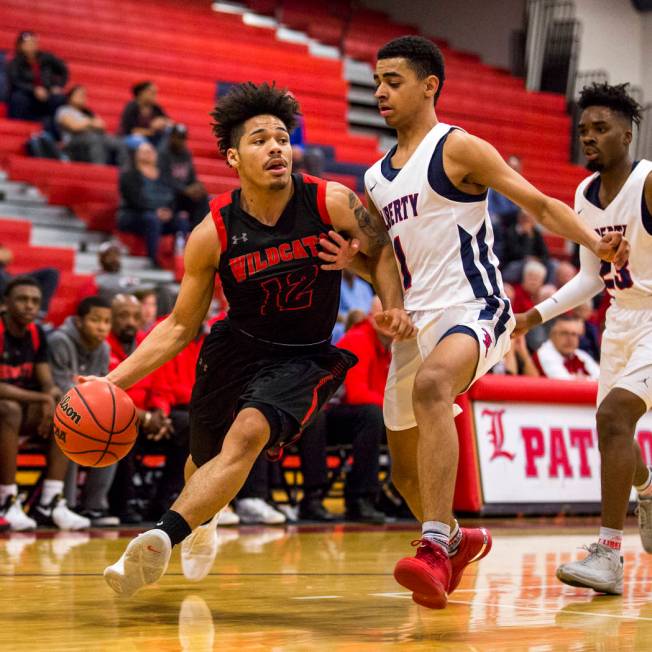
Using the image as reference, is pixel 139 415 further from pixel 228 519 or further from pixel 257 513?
pixel 257 513

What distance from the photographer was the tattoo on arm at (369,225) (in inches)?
189

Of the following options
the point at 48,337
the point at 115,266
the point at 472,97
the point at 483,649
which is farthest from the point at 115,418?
the point at 472,97

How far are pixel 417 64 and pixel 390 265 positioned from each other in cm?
82

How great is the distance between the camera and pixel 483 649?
3533mm

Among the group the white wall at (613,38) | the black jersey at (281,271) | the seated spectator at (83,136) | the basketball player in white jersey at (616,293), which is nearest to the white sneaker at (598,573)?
the basketball player in white jersey at (616,293)

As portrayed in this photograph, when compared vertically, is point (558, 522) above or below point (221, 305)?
below

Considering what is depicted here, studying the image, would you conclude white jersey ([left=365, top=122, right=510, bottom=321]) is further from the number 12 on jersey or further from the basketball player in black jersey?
the basketball player in black jersey

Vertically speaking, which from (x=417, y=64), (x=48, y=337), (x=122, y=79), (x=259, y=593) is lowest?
(x=259, y=593)

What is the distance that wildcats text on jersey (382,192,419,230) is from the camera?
468 centimetres

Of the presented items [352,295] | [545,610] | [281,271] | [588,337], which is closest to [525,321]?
[281,271]

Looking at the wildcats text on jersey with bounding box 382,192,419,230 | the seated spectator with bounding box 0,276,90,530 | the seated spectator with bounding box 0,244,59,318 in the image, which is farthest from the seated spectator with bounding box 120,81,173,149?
the wildcats text on jersey with bounding box 382,192,419,230

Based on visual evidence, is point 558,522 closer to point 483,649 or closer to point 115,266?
point 115,266

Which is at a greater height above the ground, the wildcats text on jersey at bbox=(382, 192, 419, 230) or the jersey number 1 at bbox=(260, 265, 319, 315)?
the wildcats text on jersey at bbox=(382, 192, 419, 230)

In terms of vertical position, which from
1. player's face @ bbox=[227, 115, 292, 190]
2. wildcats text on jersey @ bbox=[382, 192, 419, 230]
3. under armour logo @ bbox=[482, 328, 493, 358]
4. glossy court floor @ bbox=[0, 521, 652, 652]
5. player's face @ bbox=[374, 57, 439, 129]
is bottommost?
glossy court floor @ bbox=[0, 521, 652, 652]
